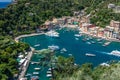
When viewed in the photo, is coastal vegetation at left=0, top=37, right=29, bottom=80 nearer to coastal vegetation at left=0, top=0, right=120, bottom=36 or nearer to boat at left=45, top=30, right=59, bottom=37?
coastal vegetation at left=0, top=0, right=120, bottom=36

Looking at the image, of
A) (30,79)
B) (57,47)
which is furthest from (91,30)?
(30,79)

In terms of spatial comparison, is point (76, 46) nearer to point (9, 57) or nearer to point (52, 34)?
point (52, 34)

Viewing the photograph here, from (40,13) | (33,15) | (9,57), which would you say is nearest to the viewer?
(9,57)

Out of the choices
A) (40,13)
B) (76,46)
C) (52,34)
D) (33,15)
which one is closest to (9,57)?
(76,46)

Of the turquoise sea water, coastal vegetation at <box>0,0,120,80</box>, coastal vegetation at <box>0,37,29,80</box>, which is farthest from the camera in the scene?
coastal vegetation at <box>0,0,120,80</box>

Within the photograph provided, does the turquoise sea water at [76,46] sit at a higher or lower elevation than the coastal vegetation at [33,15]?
lower

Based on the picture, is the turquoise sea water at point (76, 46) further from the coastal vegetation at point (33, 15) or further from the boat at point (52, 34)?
the coastal vegetation at point (33, 15)

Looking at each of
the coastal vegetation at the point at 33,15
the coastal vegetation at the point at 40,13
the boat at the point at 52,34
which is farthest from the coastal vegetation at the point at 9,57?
the boat at the point at 52,34

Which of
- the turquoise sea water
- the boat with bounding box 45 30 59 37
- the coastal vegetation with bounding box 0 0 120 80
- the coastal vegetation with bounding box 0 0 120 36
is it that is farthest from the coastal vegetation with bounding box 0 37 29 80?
the boat with bounding box 45 30 59 37

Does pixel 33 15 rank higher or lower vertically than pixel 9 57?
lower
